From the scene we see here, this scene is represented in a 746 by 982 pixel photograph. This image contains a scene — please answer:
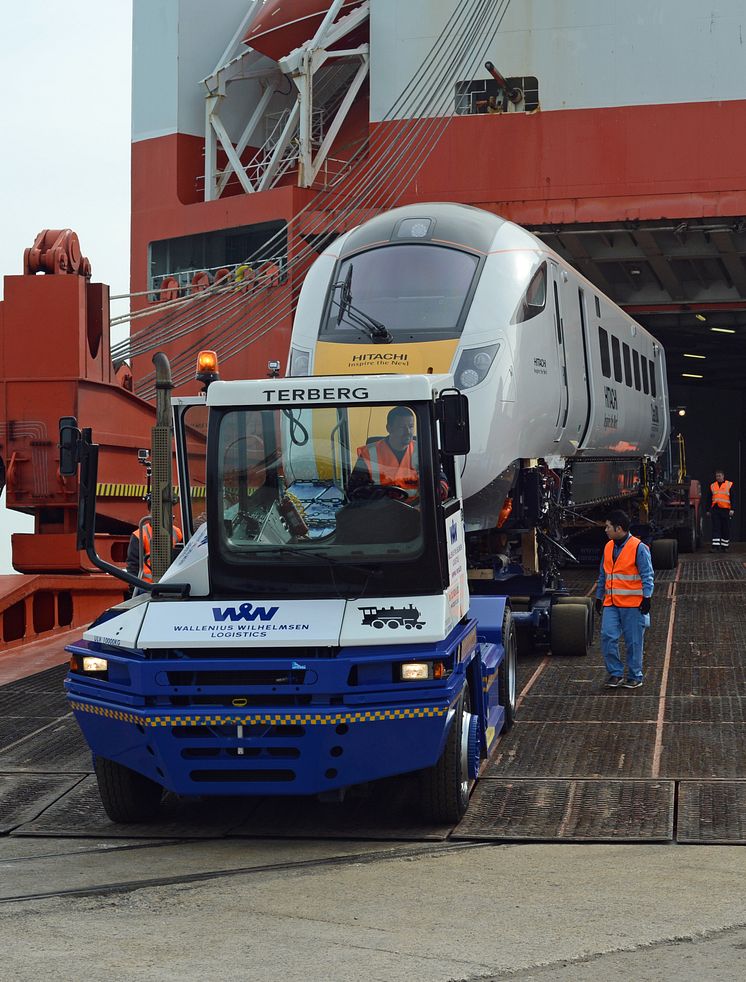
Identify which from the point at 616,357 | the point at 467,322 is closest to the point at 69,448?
the point at 467,322

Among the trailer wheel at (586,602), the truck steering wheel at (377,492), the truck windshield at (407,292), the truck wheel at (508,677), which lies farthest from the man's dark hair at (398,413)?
the trailer wheel at (586,602)

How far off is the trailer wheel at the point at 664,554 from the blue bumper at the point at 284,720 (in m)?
13.4

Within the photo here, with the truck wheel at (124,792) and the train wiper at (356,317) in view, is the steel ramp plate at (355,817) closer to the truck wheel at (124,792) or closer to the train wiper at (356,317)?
the truck wheel at (124,792)

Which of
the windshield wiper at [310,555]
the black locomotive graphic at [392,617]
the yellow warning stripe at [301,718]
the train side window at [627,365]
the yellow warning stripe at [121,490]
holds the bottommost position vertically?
the yellow warning stripe at [301,718]

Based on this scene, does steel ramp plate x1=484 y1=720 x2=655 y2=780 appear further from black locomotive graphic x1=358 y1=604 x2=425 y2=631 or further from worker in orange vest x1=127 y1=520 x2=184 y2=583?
worker in orange vest x1=127 y1=520 x2=184 y2=583

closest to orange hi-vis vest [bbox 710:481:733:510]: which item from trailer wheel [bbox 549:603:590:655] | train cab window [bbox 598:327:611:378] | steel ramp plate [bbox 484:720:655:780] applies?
train cab window [bbox 598:327:611:378]

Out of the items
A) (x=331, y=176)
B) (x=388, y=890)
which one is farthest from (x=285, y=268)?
(x=388, y=890)

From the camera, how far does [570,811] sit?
775cm

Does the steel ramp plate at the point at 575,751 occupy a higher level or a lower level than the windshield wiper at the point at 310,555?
lower

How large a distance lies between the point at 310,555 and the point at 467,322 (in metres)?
4.78

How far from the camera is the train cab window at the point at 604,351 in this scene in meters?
16.1

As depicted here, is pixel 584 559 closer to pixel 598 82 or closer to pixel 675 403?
pixel 598 82

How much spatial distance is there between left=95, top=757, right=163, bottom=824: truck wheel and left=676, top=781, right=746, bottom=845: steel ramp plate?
3059 millimetres

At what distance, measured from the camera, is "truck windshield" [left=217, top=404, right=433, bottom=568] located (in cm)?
746
